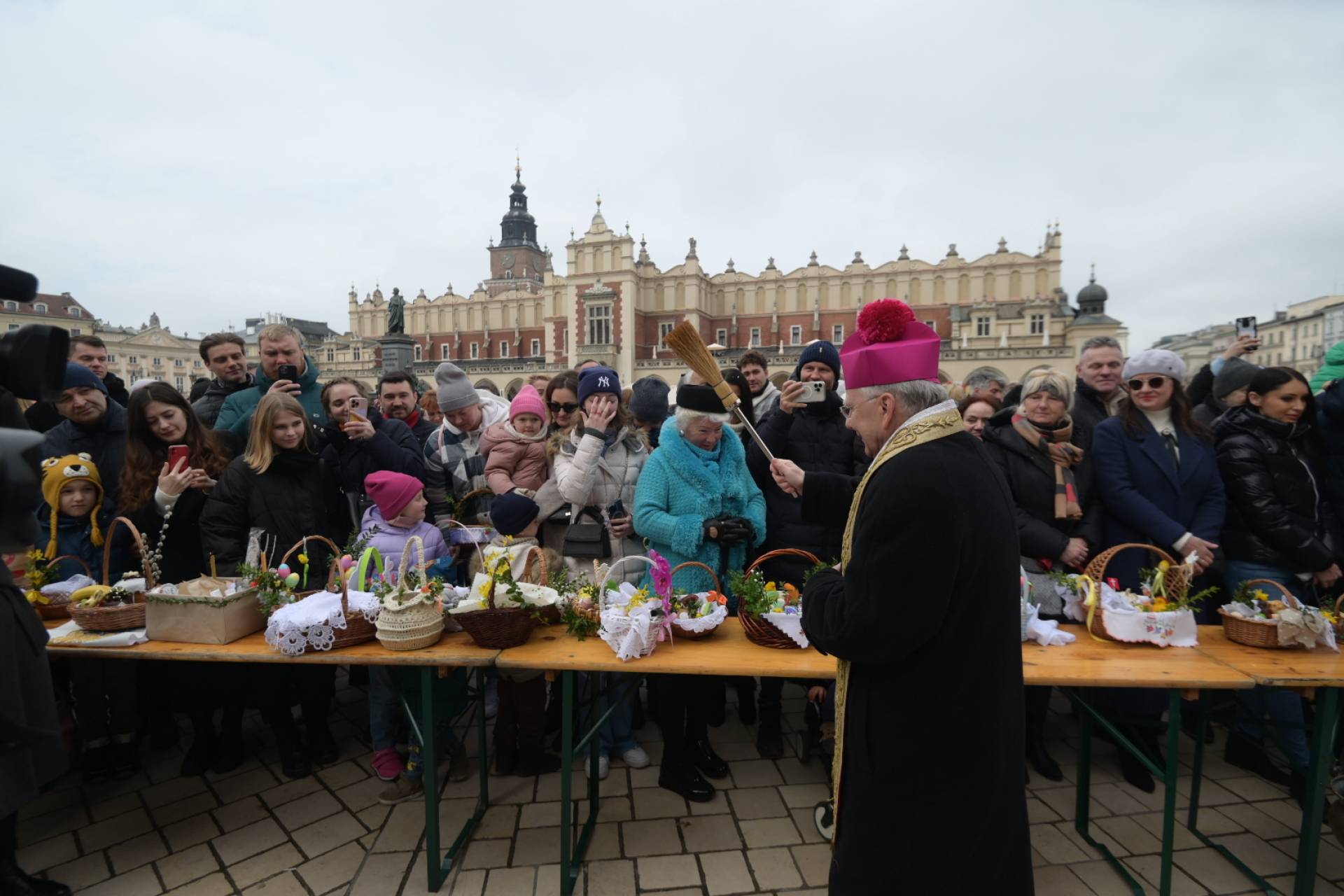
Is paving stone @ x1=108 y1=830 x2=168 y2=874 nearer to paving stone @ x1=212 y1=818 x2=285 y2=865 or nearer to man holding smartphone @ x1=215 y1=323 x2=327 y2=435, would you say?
paving stone @ x1=212 y1=818 x2=285 y2=865

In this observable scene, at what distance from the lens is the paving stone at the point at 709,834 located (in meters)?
2.95

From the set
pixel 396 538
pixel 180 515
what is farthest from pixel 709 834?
pixel 180 515

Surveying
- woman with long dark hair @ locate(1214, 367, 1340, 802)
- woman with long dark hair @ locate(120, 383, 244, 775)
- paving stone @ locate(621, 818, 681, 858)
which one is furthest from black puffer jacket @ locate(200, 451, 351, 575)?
woman with long dark hair @ locate(1214, 367, 1340, 802)

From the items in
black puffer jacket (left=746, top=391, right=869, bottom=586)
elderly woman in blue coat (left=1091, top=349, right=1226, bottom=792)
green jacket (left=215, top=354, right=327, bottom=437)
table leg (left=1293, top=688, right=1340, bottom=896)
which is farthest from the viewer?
green jacket (left=215, top=354, right=327, bottom=437)

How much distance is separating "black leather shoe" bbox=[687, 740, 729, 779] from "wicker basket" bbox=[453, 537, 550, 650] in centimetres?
144

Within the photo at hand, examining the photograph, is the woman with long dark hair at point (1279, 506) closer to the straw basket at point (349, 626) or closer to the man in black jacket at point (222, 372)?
the straw basket at point (349, 626)

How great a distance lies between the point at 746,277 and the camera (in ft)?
142

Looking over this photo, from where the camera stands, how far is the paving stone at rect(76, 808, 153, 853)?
2.98 metres

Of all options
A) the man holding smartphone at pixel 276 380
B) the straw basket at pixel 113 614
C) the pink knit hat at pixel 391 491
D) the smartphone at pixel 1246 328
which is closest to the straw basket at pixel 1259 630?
the smartphone at pixel 1246 328

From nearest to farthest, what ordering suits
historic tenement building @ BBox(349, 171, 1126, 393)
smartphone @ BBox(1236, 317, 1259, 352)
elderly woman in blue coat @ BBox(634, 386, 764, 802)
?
1. elderly woman in blue coat @ BBox(634, 386, 764, 802)
2. smartphone @ BBox(1236, 317, 1259, 352)
3. historic tenement building @ BBox(349, 171, 1126, 393)

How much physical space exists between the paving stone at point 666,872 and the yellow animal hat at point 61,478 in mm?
3423

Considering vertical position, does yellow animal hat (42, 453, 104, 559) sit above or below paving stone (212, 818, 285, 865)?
above

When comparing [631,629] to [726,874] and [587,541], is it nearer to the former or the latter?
[587,541]

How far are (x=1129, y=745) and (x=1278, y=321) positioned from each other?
8820 centimetres
